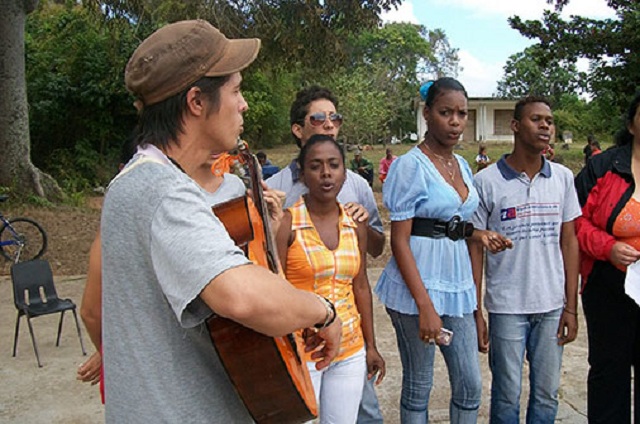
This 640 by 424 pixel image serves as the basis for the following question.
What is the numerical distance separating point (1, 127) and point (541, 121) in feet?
36.2

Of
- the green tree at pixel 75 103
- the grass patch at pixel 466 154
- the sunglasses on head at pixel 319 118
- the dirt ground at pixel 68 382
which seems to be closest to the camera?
the sunglasses on head at pixel 319 118

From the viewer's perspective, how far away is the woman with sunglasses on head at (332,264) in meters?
2.89

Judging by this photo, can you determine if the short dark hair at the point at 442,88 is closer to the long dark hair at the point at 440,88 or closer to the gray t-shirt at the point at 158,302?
the long dark hair at the point at 440,88

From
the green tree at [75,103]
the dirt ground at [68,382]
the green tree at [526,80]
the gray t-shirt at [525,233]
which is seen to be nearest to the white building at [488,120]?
the green tree at [526,80]

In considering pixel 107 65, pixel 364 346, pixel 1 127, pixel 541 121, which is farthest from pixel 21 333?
pixel 107 65

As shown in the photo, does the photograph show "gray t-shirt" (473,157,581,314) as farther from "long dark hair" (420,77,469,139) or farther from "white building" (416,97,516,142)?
"white building" (416,97,516,142)

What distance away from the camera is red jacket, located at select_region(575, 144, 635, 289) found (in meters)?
3.38

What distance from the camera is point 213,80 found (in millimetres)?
1569

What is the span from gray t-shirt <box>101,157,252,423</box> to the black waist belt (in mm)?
1784

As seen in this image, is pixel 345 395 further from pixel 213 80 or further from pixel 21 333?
pixel 21 333

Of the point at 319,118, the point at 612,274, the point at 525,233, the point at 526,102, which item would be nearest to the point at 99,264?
the point at 319,118

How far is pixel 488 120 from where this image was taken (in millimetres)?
43500

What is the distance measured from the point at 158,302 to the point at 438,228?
6.43 feet

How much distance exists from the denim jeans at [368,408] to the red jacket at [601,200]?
136 cm
